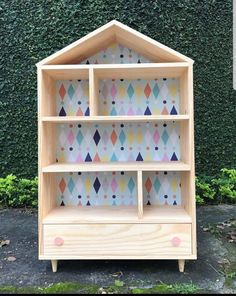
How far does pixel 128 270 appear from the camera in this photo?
8.43 ft

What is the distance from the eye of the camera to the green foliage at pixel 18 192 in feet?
14.9

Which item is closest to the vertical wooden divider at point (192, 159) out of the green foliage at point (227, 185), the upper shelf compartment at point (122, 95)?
the upper shelf compartment at point (122, 95)

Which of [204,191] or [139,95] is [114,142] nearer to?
[139,95]

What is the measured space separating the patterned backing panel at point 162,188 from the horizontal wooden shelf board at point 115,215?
0.13 metres

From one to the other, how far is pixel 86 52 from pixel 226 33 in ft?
8.57

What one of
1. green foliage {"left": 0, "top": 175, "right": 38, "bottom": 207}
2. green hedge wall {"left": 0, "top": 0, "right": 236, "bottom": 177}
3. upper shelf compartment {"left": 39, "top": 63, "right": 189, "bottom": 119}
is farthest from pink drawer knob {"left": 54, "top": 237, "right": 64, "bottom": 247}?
green hedge wall {"left": 0, "top": 0, "right": 236, "bottom": 177}

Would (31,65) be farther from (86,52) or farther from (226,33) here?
(226,33)

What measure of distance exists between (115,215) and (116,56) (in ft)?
4.66

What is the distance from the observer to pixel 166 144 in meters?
3.02

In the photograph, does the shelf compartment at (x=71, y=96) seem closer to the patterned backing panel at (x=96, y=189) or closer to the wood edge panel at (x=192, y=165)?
the patterned backing panel at (x=96, y=189)

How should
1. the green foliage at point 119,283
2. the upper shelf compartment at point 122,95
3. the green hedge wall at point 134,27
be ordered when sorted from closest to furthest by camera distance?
the green foliage at point 119,283
the upper shelf compartment at point 122,95
the green hedge wall at point 134,27

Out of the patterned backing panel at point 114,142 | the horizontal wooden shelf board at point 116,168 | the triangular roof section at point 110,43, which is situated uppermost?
the triangular roof section at point 110,43

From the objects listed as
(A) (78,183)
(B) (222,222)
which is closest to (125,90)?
(A) (78,183)

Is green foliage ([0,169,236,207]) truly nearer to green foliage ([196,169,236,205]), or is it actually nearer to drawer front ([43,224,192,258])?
green foliage ([196,169,236,205])
